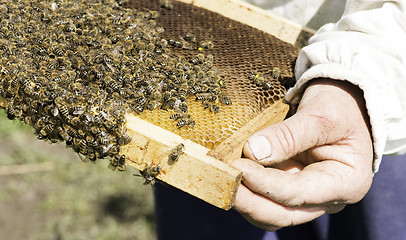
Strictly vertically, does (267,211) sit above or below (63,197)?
above

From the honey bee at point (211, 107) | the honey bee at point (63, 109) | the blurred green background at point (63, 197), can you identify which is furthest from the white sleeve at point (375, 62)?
the blurred green background at point (63, 197)

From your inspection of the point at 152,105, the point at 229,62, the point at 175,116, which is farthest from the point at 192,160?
the point at 229,62

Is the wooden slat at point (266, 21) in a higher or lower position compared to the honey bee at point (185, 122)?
higher

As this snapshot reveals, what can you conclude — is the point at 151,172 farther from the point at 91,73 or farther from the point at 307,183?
the point at 307,183

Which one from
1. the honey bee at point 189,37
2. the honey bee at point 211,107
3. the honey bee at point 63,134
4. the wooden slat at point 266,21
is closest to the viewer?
the honey bee at point 63,134

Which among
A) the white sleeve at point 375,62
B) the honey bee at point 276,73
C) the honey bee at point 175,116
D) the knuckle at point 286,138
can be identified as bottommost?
the honey bee at point 175,116

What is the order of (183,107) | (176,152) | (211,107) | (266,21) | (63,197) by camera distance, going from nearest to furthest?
(176,152) → (183,107) → (211,107) → (266,21) → (63,197)

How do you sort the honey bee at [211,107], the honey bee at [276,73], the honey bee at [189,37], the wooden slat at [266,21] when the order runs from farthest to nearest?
the wooden slat at [266,21] → the honey bee at [189,37] → the honey bee at [276,73] → the honey bee at [211,107]

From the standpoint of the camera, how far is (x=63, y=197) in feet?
22.9

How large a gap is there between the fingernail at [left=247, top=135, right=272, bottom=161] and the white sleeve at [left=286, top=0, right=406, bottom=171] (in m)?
0.67

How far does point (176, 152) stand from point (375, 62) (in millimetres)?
1441

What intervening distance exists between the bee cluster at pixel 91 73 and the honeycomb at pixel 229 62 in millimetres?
77

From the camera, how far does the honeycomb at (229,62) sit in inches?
112

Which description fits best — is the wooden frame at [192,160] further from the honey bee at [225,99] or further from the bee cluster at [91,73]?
the honey bee at [225,99]
